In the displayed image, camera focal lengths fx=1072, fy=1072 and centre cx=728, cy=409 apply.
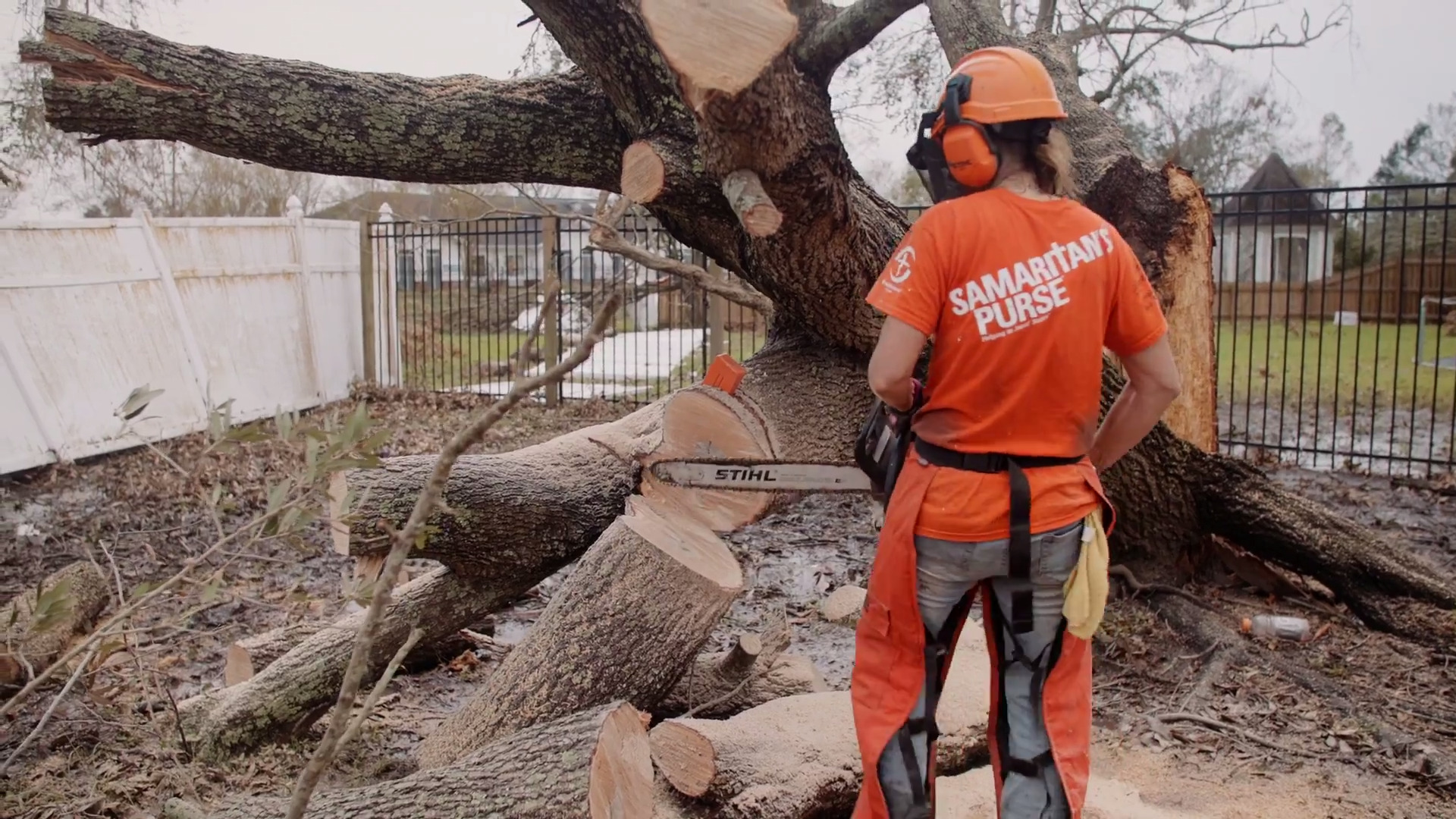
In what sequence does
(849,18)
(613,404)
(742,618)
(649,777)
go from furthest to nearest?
(613,404) < (742,618) < (849,18) < (649,777)

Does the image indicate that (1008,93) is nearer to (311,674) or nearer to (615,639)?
(615,639)

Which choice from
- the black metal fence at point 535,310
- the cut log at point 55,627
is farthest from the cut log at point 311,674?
the black metal fence at point 535,310

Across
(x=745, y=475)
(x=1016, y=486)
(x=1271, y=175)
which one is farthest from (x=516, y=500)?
(x=1271, y=175)

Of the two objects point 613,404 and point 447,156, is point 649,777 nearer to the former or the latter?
point 447,156

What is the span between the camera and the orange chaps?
2.43 meters

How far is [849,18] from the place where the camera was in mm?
3260

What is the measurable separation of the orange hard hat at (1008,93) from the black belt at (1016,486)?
0.73 metres

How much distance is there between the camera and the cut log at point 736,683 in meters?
3.69

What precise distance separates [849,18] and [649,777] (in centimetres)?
225

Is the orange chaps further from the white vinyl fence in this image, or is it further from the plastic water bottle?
the white vinyl fence

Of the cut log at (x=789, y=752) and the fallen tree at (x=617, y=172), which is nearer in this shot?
the cut log at (x=789, y=752)

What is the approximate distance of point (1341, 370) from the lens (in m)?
13.7

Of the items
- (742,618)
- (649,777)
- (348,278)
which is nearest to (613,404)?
(348,278)

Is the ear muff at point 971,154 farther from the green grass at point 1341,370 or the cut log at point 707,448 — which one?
the green grass at point 1341,370
